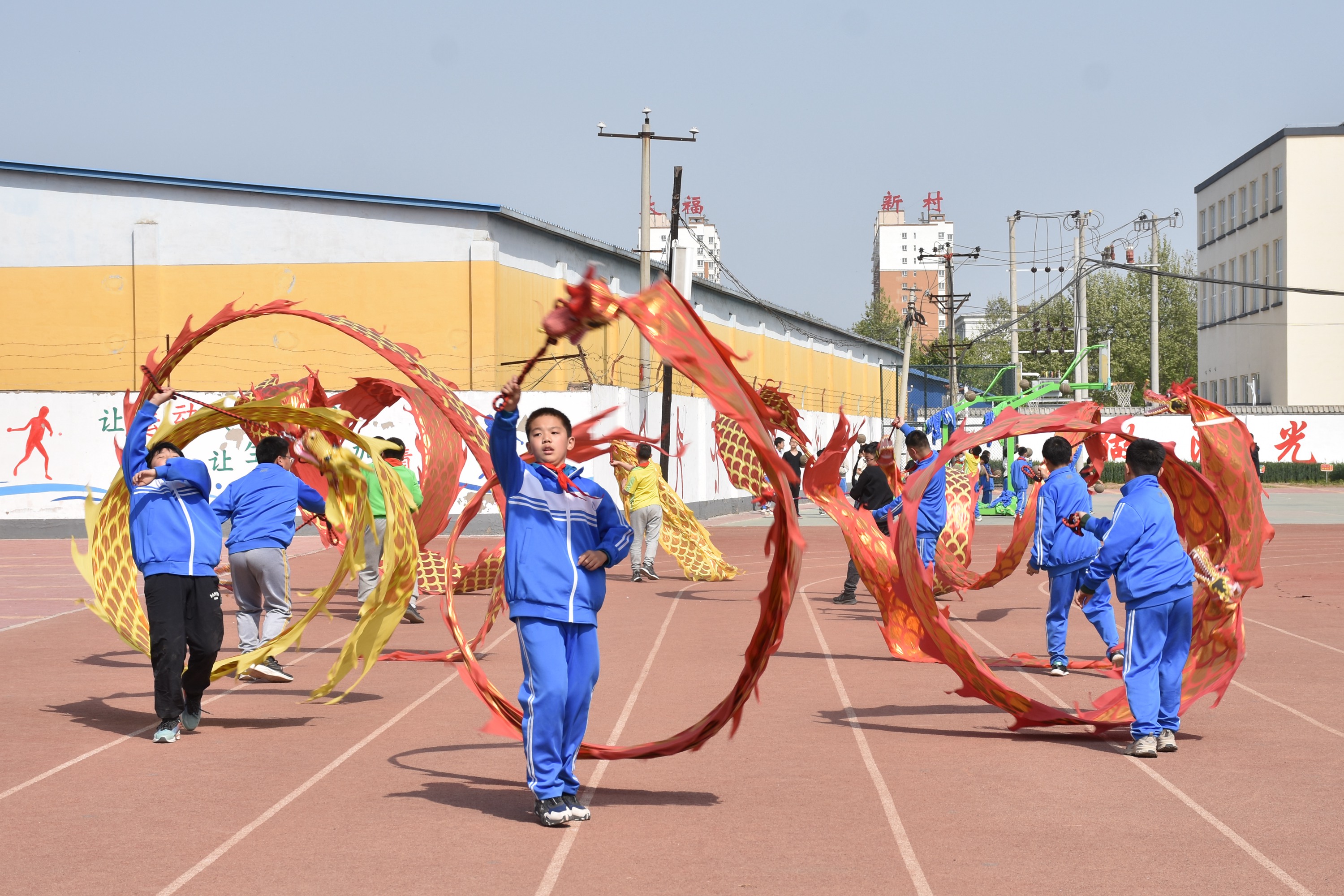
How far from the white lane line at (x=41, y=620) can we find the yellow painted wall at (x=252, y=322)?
14946 millimetres

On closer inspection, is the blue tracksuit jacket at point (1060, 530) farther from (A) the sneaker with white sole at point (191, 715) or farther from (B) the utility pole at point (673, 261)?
(B) the utility pole at point (673, 261)

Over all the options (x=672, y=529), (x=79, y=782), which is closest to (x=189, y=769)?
(x=79, y=782)

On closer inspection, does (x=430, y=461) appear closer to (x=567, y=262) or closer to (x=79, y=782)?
(x=79, y=782)

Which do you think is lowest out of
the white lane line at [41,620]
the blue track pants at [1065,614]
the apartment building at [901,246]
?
the white lane line at [41,620]

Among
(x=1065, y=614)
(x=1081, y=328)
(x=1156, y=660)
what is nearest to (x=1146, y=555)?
(x=1156, y=660)

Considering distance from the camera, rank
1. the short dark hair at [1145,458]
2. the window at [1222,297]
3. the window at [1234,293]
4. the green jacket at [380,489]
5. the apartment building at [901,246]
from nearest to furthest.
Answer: the short dark hair at [1145,458]
the green jacket at [380,489]
the window at [1234,293]
the window at [1222,297]
the apartment building at [901,246]

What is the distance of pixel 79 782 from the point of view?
279 inches

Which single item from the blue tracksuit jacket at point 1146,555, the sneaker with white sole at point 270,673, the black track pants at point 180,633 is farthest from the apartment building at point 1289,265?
the black track pants at point 180,633

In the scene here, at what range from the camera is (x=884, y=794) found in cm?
682

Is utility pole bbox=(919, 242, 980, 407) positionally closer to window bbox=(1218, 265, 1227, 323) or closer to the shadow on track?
window bbox=(1218, 265, 1227, 323)

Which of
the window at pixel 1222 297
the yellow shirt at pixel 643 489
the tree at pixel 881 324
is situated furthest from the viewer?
the tree at pixel 881 324

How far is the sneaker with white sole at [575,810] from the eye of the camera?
20.3 ft

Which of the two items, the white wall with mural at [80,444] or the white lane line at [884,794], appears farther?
the white wall with mural at [80,444]

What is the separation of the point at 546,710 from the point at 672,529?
12193mm
